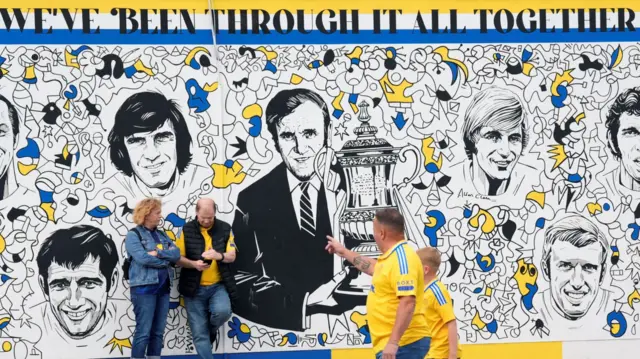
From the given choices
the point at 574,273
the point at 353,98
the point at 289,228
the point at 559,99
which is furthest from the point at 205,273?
the point at 559,99

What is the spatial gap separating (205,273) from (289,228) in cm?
109

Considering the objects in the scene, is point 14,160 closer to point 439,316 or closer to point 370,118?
point 370,118

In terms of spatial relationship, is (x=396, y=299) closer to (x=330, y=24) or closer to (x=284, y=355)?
(x=284, y=355)

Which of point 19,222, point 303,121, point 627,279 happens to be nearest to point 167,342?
point 19,222

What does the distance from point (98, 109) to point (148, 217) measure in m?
1.35

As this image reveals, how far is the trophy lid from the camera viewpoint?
10.4m

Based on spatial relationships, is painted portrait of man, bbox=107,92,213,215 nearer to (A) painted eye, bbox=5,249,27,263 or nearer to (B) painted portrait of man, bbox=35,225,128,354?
(B) painted portrait of man, bbox=35,225,128,354

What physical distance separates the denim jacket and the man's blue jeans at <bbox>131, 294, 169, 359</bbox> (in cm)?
18

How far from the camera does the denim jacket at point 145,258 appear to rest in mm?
9523

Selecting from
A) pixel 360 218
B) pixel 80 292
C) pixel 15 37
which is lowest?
pixel 80 292

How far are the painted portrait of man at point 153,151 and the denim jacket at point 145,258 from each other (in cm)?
59

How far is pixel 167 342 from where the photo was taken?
33.2ft

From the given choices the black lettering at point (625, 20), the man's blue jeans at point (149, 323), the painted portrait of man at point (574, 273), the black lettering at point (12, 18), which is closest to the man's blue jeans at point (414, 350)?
the man's blue jeans at point (149, 323)

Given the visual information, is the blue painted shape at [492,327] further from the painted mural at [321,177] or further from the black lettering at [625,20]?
the black lettering at [625,20]
